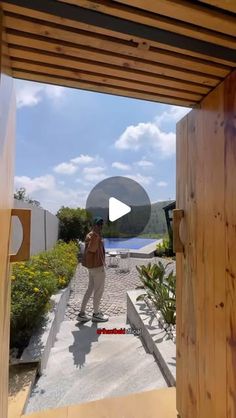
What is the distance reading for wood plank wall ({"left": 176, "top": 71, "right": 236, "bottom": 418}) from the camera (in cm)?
108

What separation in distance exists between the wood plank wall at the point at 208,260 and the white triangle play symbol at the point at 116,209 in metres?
7.22

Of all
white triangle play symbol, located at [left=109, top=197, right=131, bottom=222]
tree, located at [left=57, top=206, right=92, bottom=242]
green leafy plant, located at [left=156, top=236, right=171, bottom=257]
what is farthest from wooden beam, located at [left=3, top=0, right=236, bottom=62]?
tree, located at [left=57, top=206, right=92, bottom=242]

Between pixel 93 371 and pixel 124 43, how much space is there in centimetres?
248

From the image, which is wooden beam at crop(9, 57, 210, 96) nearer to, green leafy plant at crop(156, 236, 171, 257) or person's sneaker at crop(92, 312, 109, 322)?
person's sneaker at crop(92, 312, 109, 322)

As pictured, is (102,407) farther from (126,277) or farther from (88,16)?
(126,277)

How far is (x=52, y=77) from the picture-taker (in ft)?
3.87

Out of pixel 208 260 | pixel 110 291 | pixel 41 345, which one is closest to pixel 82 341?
pixel 41 345

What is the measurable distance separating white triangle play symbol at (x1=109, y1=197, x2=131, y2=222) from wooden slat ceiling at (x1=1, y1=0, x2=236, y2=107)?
7490 millimetres

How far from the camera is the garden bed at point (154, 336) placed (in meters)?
2.17

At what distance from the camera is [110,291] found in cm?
566

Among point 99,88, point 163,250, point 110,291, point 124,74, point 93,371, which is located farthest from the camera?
point 163,250

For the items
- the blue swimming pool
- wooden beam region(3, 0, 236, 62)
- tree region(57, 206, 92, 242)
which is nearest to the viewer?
wooden beam region(3, 0, 236, 62)

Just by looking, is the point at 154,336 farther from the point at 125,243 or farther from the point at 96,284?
the point at 125,243

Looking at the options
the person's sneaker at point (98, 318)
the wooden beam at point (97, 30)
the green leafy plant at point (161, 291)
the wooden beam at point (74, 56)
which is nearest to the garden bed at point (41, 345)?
the person's sneaker at point (98, 318)
